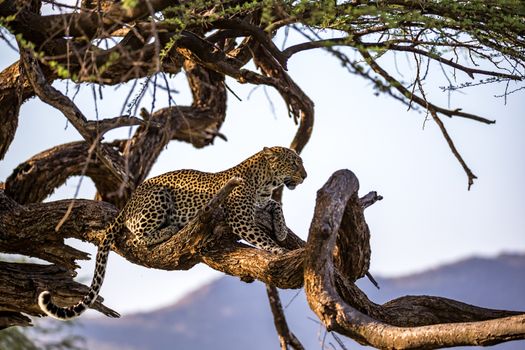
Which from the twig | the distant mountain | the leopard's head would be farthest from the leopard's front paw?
the distant mountain

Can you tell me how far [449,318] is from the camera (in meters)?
6.25

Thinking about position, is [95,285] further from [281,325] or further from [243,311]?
[243,311]

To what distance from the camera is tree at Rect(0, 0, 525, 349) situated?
5500 millimetres

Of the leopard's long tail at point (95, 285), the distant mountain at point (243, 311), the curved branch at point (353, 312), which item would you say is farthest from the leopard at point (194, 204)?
the distant mountain at point (243, 311)

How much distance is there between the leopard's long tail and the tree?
0.11m

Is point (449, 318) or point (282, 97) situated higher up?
point (282, 97)

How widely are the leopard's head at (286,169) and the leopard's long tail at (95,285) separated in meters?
1.36

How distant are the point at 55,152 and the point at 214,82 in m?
1.51

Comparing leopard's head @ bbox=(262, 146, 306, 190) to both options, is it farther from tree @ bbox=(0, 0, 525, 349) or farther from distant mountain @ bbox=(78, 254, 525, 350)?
distant mountain @ bbox=(78, 254, 525, 350)

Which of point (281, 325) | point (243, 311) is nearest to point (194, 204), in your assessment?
point (281, 325)

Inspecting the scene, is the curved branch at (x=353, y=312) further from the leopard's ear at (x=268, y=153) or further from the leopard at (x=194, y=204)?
the leopard's ear at (x=268, y=153)

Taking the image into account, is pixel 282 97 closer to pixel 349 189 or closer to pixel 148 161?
pixel 148 161

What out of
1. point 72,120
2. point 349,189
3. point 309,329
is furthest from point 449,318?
point 309,329

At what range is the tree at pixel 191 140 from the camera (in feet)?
18.0
